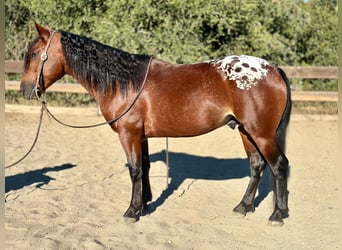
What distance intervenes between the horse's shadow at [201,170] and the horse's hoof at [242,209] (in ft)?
0.96

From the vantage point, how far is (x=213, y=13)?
10719 millimetres

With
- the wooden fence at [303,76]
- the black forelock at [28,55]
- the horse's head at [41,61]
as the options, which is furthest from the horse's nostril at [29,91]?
the wooden fence at [303,76]

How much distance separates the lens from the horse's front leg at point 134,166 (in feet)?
13.0

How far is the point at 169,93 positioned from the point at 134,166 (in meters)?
0.77

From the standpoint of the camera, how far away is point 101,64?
3967 mm

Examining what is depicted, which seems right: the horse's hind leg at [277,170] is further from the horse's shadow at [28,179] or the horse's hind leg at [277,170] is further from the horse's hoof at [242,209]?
the horse's shadow at [28,179]

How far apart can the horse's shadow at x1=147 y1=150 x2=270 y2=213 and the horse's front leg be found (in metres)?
0.53

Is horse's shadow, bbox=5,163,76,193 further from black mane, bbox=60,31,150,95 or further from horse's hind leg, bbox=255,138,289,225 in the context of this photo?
horse's hind leg, bbox=255,138,289,225

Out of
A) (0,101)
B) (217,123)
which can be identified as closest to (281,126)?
(217,123)

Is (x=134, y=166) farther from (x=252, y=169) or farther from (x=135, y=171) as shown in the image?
(x=252, y=169)

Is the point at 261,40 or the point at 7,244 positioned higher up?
the point at 261,40

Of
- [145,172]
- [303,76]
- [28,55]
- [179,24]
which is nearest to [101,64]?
[28,55]

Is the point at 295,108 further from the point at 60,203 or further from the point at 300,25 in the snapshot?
the point at 60,203

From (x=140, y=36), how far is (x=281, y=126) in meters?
7.66
